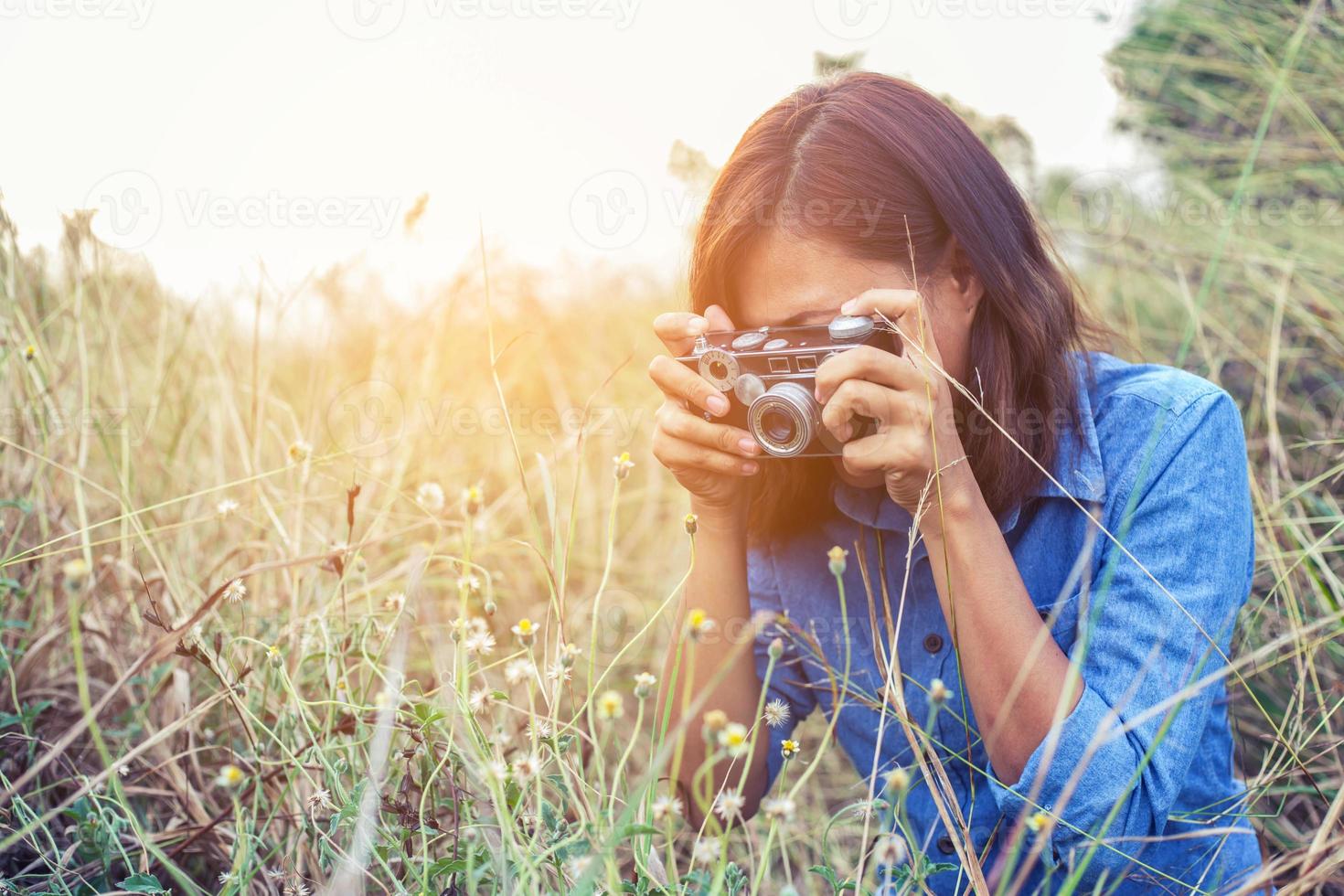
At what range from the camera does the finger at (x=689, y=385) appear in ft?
4.49

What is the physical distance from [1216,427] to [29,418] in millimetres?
2069

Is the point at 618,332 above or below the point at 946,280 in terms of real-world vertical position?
below

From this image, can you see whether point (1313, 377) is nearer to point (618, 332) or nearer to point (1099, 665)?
point (1099, 665)

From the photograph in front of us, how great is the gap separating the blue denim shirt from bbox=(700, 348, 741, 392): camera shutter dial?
1.11 feet

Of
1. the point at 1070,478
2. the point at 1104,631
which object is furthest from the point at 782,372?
the point at 1104,631

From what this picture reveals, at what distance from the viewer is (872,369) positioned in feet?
3.80

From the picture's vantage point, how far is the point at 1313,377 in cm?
220

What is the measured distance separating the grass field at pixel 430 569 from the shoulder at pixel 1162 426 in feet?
0.62

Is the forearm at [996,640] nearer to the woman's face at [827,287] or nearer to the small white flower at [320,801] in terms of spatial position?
the woman's face at [827,287]

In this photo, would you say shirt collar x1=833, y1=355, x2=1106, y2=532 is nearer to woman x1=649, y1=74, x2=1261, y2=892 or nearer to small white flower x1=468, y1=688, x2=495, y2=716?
woman x1=649, y1=74, x2=1261, y2=892

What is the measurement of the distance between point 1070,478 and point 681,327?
64cm

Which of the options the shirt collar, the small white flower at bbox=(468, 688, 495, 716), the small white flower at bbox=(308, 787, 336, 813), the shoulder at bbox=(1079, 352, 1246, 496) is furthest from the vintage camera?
the small white flower at bbox=(308, 787, 336, 813)

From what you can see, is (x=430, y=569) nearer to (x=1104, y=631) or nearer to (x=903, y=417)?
(x=903, y=417)

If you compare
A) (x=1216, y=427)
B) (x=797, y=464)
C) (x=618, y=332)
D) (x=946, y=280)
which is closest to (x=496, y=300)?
(x=618, y=332)
